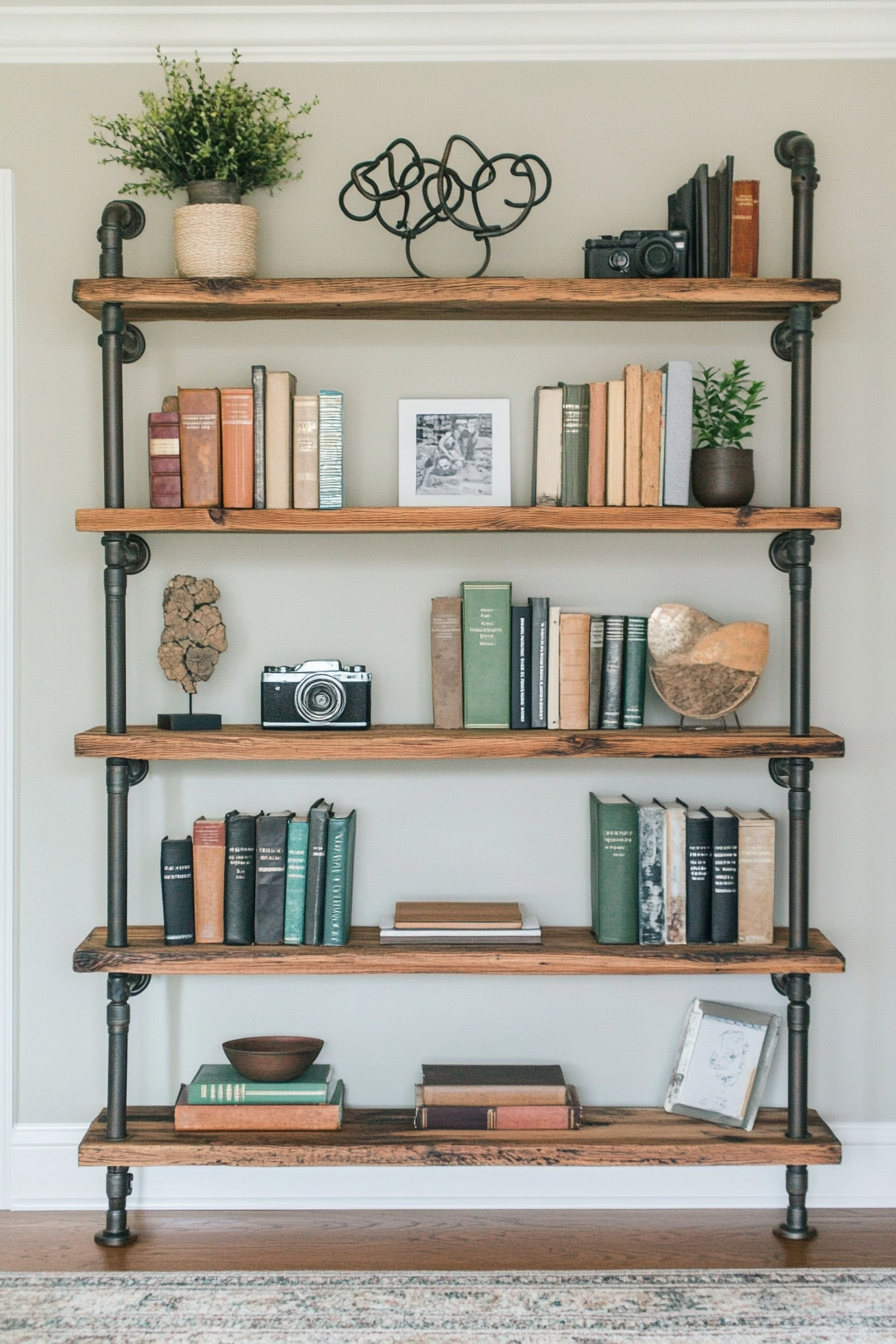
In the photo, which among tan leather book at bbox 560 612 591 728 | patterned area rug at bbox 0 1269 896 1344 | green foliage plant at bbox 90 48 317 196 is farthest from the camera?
tan leather book at bbox 560 612 591 728

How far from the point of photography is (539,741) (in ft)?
7.16

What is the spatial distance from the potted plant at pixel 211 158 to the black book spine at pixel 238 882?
1.11 metres

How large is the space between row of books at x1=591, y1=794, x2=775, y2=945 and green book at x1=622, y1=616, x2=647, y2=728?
0.19m

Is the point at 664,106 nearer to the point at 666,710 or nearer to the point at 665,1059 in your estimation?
the point at 666,710

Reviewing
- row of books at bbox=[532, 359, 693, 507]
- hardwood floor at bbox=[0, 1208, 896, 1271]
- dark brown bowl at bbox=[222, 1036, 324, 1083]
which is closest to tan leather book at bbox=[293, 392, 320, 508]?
row of books at bbox=[532, 359, 693, 507]

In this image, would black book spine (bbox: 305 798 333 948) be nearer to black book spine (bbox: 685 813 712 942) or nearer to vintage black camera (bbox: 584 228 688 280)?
black book spine (bbox: 685 813 712 942)

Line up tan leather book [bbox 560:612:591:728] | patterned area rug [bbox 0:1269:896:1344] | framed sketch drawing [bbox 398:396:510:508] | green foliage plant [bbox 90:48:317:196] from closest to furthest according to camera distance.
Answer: patterned area rug [bbox 0:1269:896:1344], green foliage plant [bbox 90:48:317:196], tan leather book [bbox 560:612:591:728], framed sketch drawing [bbox 398:396:510:508]

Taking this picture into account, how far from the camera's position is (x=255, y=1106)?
2.27 metres

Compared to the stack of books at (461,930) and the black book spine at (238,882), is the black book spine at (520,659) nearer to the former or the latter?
the stack of books at (461,930)

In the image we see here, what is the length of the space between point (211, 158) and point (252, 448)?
565mm

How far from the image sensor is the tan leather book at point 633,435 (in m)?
2.21

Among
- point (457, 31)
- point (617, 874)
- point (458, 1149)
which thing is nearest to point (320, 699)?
point (617, 874)

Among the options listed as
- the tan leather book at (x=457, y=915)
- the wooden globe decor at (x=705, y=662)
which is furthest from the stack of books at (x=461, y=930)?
the wooden globe decor at (x=705, y=662)

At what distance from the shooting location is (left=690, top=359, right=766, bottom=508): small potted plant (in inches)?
87.6
